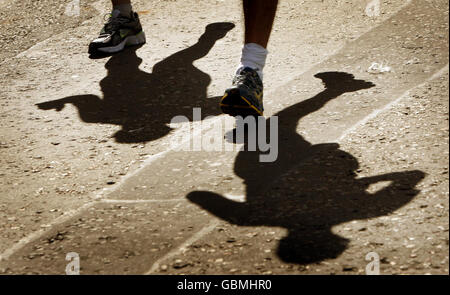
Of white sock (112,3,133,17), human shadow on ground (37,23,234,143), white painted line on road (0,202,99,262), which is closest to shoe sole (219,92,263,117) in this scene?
human shadow on ground (37,23,234,143)

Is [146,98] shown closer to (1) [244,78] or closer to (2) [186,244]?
(1) [244,78]

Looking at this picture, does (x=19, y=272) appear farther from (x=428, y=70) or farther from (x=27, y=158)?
(x=428, y=70)

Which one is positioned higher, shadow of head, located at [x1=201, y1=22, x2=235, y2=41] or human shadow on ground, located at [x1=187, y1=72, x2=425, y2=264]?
shadow of head, located at [x1=201, y1=22, x2=235, y2=41]

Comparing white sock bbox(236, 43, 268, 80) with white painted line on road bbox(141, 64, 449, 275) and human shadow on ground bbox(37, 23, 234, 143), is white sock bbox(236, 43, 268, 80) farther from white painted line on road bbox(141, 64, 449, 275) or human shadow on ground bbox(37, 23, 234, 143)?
white painted line on road bbox(141, 64, 449, 275)

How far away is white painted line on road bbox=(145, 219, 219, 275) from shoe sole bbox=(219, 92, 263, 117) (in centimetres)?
78

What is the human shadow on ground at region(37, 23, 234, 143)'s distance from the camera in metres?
3.58

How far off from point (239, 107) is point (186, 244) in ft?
3.14

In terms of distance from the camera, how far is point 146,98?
12.8 ft

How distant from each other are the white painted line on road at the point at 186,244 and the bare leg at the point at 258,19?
4.03ft

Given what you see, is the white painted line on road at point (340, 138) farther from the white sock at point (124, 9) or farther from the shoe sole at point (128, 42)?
the white sock at point (124, 9)

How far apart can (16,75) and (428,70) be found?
101 inches

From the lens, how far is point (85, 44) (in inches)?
196

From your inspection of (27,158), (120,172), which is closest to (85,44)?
(27,158)

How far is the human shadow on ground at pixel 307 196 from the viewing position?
231cm
